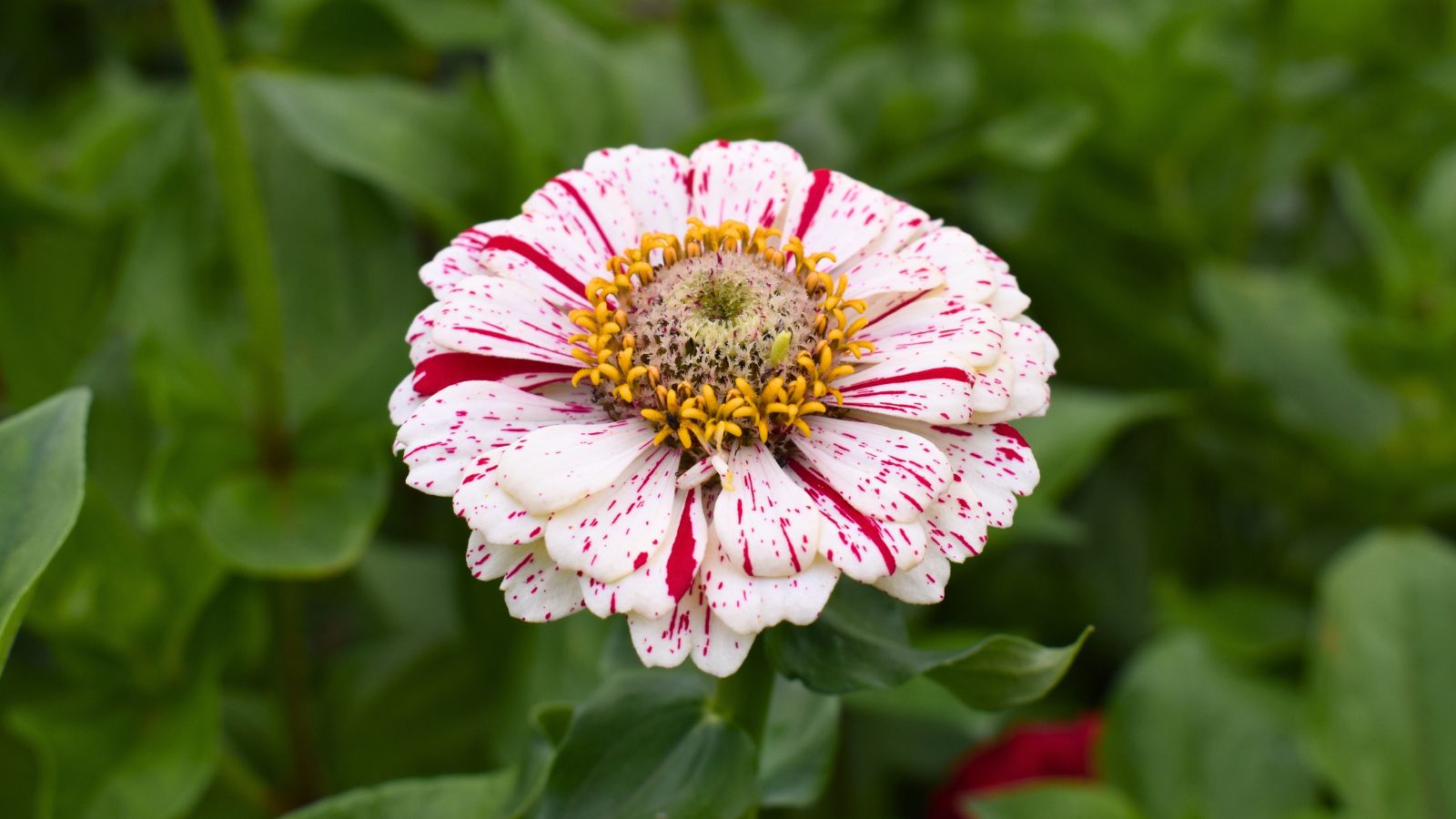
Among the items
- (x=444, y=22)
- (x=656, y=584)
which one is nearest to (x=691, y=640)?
(x=656, y=584)

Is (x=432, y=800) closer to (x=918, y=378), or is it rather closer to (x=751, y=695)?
(x=751, y=695)

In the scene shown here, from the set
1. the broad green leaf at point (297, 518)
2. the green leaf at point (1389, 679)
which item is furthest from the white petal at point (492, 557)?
the green leaf at point (1389, 679)

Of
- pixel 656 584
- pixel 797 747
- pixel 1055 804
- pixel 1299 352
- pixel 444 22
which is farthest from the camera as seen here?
pixel 444 22

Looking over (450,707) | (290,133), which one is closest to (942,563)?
(450,707)

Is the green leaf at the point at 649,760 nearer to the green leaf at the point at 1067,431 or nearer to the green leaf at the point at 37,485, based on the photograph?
the green leaf at the point at 37,485

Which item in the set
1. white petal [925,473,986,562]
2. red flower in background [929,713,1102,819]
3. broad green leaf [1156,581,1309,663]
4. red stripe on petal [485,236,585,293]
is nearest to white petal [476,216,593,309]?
red stripe on petal [485,236,585,293]

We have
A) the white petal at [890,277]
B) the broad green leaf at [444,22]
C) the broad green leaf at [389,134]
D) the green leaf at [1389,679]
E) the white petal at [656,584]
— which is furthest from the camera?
the broad green leaf at [444,22]
